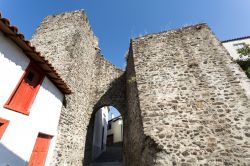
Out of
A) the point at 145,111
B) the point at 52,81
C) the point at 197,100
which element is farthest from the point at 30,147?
the point at 197,100

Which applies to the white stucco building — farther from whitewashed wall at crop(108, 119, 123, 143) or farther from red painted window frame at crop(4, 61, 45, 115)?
whitewashed wall at crop(108, 119, 123, 143)

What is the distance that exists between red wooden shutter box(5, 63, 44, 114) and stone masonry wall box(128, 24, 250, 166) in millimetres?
3741

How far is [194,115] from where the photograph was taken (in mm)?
5766

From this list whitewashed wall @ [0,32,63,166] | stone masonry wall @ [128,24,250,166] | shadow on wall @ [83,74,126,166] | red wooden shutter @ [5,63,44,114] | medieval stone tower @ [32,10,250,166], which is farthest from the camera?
shadow on wall @ [83,74,126,166]

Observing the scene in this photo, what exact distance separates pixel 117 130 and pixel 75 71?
13.9m

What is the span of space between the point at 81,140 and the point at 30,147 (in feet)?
13.0

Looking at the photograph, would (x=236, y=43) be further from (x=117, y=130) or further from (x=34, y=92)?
(x=117, y=130)

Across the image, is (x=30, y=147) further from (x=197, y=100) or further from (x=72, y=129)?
(x=197, y=100)

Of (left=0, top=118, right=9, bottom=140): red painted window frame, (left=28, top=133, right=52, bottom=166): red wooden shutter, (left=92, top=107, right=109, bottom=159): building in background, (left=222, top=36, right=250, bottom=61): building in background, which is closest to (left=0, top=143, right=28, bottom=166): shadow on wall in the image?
(left=0, top=118, right=9, bottom=140): red painted window frame

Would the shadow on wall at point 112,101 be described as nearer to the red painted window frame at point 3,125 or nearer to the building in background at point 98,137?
the building in background at point 98,137

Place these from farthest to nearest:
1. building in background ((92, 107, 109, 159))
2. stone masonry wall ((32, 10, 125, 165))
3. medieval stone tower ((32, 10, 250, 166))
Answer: building in background ((92, 107, 109, 159))
stone masonry wall ((32, 10, 125, 165))
medieval stone tower ((32, 10, 250, 166))

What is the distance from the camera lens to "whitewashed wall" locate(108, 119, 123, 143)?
66.7 feet

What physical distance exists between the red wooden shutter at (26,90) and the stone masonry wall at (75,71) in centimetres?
181

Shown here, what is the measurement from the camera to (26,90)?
5031mm
